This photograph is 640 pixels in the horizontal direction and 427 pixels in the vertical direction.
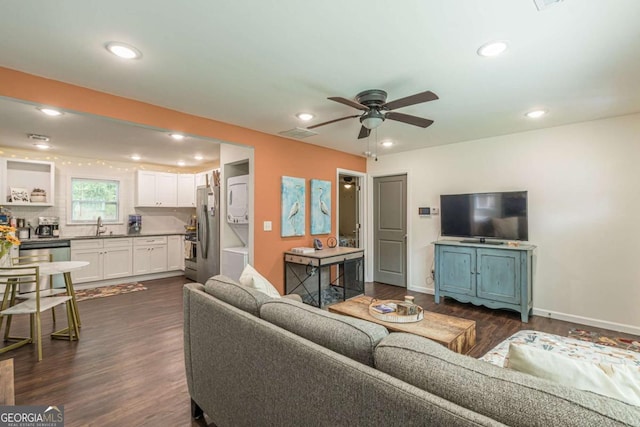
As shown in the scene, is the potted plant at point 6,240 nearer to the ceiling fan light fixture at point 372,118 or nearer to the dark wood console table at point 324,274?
the dark wood console table at point 324,274

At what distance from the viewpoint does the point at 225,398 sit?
159 cm

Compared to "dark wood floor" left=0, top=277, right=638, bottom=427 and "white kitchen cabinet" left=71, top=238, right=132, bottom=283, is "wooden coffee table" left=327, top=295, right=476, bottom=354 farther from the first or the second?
"white kitchen cabinet" left=71, top=238, right=132, bottom=283

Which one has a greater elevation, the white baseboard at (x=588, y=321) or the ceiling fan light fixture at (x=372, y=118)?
the ceiling fan light fixture at (x=372, y=118)

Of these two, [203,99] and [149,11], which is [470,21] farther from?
[203,99]

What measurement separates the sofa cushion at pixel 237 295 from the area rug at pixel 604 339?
3.59m

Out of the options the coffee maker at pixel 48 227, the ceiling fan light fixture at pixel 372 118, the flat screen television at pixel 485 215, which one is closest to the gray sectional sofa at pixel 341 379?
the ceiling fan light fixture at pixel 372 118

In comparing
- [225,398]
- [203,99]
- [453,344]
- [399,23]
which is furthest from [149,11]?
[453,344]

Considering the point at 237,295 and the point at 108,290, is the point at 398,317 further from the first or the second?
the point at 108,290

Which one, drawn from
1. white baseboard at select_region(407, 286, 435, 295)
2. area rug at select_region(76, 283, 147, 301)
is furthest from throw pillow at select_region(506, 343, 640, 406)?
area rug at select_region(76, 283, 147, 301)

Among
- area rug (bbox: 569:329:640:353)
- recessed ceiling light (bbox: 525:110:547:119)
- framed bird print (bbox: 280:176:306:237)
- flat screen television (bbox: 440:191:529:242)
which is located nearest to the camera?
area rug (bbox: 569:329:640:353)

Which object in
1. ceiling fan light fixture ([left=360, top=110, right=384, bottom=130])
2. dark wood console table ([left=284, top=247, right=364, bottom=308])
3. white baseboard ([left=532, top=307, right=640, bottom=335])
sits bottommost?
white baseboard ([left=532, top=307, right=640, bottom=335])

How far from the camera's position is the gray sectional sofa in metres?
0.72

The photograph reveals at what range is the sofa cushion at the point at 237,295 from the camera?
5.39 feet

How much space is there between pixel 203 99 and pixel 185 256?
4239 millimetres
